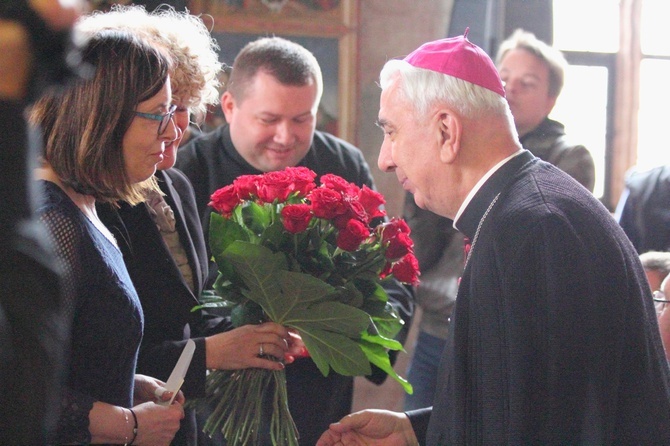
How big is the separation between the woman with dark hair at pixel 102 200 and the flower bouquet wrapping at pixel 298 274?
0.91 ft

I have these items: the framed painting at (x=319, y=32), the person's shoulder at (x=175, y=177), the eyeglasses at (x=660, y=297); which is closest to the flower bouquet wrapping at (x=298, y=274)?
the person's shoulder at (x=175, y=177)

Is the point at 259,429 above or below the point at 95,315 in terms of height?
below

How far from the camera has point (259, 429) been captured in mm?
2367

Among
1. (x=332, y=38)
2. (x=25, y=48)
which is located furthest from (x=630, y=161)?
(x=25, y=48)

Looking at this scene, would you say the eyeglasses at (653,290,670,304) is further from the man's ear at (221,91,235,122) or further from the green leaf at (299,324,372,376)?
the man's ear at (221,91,235,122)

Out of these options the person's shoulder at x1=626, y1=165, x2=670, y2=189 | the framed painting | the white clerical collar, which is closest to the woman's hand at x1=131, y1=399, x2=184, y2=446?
the white clerical collar

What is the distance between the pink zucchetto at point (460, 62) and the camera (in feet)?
7.23

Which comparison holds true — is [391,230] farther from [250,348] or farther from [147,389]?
[147,389]

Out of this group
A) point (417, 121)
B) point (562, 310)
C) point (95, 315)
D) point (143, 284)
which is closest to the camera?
point (562, 310)

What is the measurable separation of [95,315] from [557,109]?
209 inches

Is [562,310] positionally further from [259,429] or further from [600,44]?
[600,44]

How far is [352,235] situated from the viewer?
7.52 ft

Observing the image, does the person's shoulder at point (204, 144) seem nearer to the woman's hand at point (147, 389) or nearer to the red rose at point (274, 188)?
the red rose at point (274, 188)

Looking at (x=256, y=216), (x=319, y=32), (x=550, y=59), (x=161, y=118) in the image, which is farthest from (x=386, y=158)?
(x=319, y=32)
